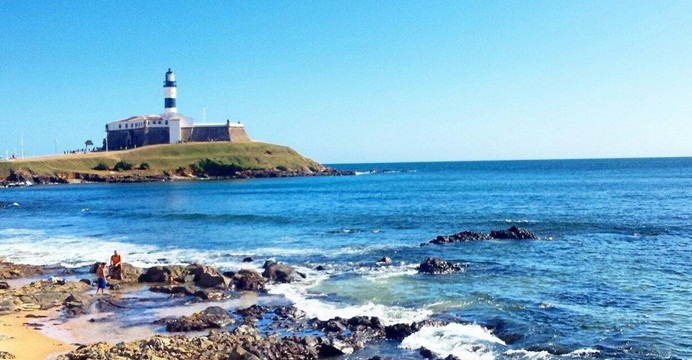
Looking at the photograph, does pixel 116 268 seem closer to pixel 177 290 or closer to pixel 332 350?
pixel 177 290

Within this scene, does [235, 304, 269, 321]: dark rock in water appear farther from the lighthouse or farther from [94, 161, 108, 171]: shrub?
the lighthouse

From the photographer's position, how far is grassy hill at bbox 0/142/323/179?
12515cm

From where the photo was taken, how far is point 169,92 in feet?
498

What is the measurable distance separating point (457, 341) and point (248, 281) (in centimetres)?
1197

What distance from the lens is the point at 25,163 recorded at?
125 m

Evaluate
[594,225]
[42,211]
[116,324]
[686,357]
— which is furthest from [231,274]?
[42,211]

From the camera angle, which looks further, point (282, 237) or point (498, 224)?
point (498, 224)

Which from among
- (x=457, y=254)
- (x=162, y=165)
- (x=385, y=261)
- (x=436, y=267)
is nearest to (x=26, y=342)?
(x=436, y=267)

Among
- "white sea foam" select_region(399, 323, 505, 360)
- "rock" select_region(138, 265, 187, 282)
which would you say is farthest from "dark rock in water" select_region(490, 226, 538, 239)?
"rock" select_region(138, 265, 187, 282)

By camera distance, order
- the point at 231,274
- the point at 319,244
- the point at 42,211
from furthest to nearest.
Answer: the point at 42,211 < the point at 319,244 < the point at 231,274

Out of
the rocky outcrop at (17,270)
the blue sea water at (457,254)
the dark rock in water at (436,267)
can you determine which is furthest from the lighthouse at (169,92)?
the dark rock in water at (436,267)

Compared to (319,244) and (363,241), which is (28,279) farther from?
(363,241)

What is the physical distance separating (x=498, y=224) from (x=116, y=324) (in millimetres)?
34385

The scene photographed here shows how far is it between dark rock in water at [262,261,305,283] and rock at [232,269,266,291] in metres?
0.76
